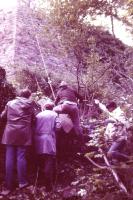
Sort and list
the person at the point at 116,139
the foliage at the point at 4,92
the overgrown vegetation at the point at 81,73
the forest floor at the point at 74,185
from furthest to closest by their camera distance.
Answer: the foliage at the point at 4,92
the overgrown vegetation at the point at 81,73
the person at the point at 116,139
the forest floor at the point at 74,185

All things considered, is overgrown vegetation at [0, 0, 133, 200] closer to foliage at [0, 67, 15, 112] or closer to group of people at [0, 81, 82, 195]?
foliage at [0, 67, 15, 112]

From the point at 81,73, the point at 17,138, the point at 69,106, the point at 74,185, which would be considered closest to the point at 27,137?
the point at 17,138

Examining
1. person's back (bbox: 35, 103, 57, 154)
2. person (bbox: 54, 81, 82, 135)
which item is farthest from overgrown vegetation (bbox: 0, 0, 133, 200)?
person's back (bbox: 35, 103, 57, 154)

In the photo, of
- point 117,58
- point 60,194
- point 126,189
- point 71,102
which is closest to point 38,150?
point 60,194

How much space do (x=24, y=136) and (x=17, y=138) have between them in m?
0.14

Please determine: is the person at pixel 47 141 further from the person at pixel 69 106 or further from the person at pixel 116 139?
the person at pixel 116 139

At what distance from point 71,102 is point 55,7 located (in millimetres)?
10405

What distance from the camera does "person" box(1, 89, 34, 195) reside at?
8.02 meters

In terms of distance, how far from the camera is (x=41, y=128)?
8.41m

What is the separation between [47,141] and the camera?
827 cm

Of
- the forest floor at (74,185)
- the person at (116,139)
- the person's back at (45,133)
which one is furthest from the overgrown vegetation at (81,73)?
the person's back at (45,133)

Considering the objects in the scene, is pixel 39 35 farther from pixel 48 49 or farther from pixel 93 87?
pixel 93 87

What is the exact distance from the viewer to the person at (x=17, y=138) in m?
8.02

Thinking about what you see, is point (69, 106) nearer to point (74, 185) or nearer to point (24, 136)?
point (24, 136)
